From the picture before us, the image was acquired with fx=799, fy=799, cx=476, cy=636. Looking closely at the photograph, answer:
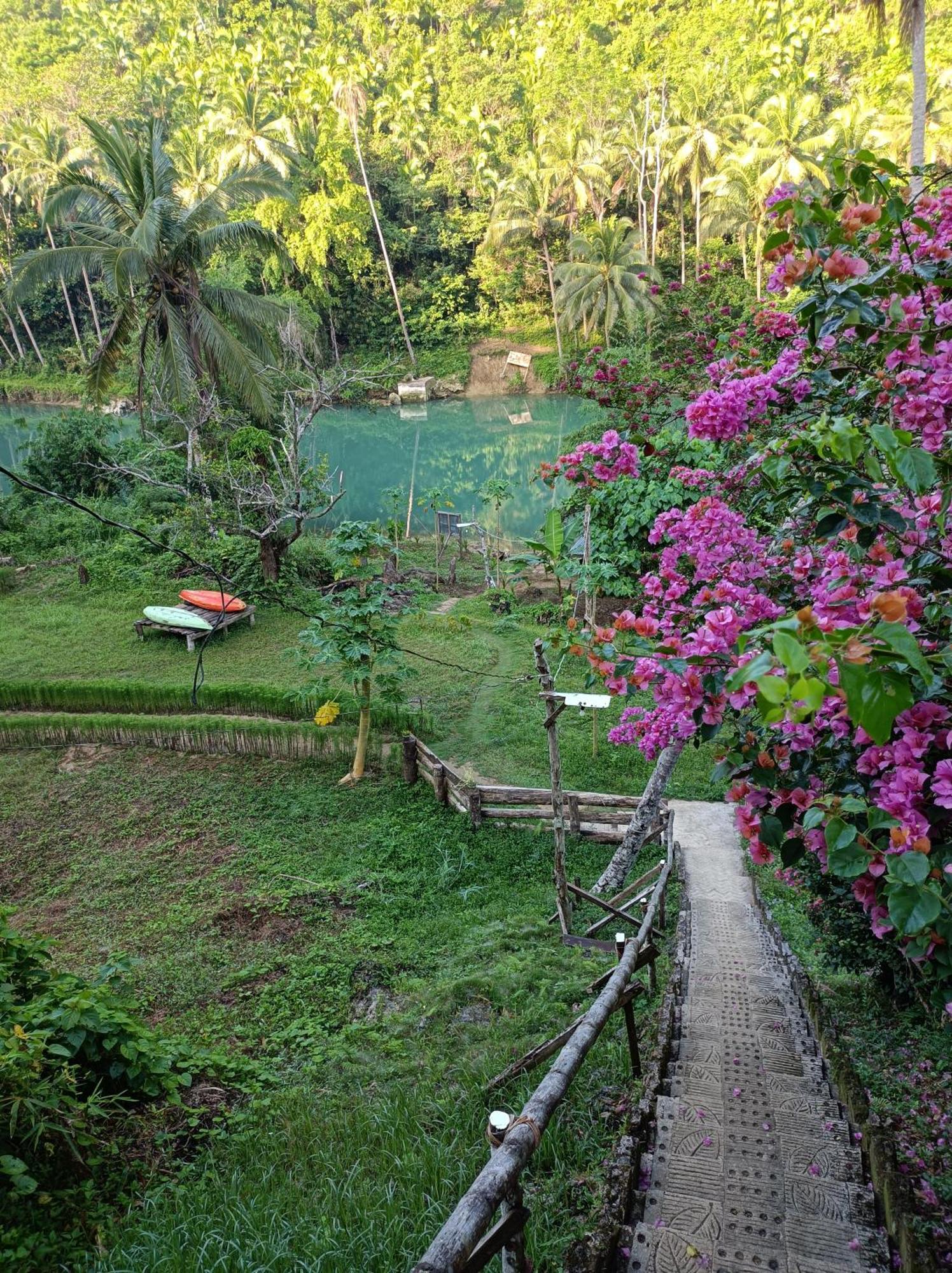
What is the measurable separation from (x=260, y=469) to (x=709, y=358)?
8914 millimetres

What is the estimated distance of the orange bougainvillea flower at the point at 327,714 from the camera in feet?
27.2

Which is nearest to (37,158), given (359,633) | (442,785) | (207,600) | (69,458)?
(69,458)

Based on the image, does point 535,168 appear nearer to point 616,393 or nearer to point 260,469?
point 260,469

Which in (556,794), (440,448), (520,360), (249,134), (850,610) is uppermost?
(249,134)

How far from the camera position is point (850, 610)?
1774 millimetres

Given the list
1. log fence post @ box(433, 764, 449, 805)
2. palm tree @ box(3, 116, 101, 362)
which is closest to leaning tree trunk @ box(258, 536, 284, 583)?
log fence post @ box(433, 764, 449, 805)

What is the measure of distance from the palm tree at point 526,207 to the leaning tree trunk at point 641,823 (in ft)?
87.1

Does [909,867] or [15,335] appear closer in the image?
[909,867]

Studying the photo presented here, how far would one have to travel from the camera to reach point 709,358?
7.88m

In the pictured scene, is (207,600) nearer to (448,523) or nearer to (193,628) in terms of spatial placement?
(193,628)

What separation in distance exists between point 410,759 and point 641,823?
3.50m

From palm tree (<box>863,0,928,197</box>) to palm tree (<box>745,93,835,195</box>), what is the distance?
37.4 feet

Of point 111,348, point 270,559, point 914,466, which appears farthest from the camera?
point 111,348

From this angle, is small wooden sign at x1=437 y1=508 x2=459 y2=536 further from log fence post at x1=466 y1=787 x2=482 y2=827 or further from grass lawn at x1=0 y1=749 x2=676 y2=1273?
log fence post at x1=466 y1=787 x2=482 y2=827
